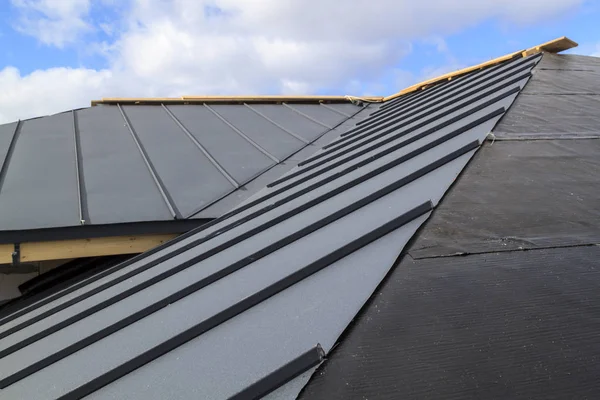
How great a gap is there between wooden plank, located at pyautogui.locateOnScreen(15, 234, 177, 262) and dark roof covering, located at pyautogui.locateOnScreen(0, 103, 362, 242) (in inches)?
6.2

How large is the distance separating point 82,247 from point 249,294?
3.26 metres

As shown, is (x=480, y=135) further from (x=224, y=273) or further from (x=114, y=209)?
(x=114, y=209)

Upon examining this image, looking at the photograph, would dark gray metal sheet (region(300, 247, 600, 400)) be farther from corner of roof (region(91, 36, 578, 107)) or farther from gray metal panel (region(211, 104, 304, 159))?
corner of roof (region(91, 36, 578, 107))

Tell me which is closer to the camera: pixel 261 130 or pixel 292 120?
pixel 261 130

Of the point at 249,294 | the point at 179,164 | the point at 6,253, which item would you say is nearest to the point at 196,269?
the point at 249,294

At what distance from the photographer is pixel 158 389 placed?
1999 mm

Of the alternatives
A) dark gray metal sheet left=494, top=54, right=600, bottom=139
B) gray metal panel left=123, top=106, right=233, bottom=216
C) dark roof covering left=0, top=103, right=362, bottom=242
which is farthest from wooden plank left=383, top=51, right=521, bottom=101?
gray metal panel left=123, top=106, right=233, bottom=216

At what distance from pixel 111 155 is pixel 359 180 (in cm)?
410

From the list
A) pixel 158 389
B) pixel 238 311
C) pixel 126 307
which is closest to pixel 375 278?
pixel 238 311

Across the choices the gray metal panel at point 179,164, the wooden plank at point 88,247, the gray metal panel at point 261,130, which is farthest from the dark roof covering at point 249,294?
the gray metal panel at point 261,130

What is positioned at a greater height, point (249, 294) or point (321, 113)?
point (321, 113)

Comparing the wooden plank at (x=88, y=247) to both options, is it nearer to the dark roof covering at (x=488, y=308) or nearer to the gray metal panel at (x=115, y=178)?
the gray metal panel at (x=115, y=178)

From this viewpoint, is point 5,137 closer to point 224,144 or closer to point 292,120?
point 224,144

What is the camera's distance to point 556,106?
499cm
